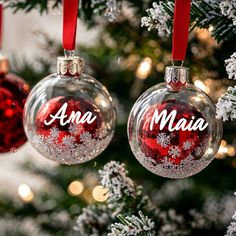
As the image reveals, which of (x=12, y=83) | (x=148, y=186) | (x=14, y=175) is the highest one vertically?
(x=12, y=83)

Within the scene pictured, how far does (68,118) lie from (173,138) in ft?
0.38

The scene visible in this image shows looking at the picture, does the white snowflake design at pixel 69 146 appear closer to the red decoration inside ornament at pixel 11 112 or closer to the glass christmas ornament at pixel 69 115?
the glass christmas ornament at pixel 69 115

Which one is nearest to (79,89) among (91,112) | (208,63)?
(91,112)

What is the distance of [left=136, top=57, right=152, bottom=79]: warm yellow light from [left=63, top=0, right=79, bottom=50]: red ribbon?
261 millimetres

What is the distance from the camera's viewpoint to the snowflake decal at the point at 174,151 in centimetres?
61

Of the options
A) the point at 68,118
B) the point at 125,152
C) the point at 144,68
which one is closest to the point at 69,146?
the point at 68,118

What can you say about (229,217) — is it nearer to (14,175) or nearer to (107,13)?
(107,13)

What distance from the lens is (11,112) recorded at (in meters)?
0.77

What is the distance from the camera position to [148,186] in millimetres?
1092

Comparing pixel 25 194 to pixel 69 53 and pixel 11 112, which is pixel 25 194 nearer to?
pixel 11 112

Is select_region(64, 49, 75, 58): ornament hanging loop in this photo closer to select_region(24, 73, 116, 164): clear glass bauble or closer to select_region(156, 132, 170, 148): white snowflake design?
select_region(24, 73, 116, 164): clear glass bauble

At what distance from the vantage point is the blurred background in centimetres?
90

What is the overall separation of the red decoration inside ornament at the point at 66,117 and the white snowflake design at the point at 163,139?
8 cm

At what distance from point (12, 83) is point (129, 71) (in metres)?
0.30
